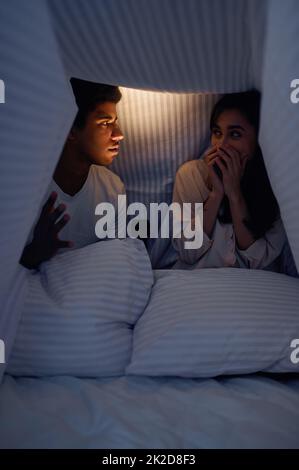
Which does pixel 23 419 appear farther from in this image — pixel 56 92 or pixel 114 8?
pixel 114 8

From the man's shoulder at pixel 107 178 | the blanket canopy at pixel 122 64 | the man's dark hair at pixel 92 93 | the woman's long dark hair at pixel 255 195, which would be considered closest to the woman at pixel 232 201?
the woman's long dark hair at pixel 255 195

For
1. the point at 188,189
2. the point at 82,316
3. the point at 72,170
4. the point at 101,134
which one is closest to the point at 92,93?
the point at 101,134

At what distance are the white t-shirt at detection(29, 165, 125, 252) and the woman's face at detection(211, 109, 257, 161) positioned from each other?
1.09 ft

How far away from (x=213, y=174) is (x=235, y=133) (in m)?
0.13

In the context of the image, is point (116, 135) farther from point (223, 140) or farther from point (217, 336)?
point (217, 336)

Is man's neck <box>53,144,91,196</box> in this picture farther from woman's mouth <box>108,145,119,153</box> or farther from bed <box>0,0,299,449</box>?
bed <box>0,0,299,449</box>

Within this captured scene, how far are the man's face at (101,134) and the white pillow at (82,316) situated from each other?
0.34 meters

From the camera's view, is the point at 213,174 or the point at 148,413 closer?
the point at 148,413

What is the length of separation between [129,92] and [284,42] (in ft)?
2.10

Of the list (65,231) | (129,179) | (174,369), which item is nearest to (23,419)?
(174,369)

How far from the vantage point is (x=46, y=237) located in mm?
907

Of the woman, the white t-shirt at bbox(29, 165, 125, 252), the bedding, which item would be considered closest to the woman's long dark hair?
the woman

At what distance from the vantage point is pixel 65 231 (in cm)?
102

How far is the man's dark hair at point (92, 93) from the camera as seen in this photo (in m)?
0.97
